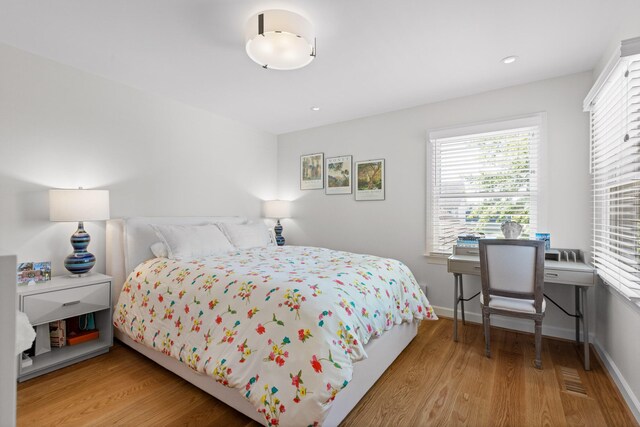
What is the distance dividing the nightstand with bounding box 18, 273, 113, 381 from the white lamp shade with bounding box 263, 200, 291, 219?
2.28 meters

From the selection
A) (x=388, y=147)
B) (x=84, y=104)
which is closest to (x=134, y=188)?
(x=84, y=104)

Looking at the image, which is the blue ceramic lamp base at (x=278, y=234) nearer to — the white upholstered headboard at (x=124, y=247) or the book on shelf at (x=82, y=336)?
the white upholstered headboard at (x=124, y=247)

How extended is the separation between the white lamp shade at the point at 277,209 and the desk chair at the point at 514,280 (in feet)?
9.06

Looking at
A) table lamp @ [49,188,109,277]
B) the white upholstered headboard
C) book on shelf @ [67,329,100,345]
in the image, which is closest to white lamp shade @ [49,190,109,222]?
table lamp @ [49,188,109,277]

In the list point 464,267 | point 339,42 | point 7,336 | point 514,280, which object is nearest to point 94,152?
point 339,42

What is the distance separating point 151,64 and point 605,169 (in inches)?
147

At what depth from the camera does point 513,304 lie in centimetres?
239

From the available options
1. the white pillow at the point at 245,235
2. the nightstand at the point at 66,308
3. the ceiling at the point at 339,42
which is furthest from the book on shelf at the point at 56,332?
the ceiling at the point at 339,42

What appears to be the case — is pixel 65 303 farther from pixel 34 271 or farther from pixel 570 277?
pixel 570 277

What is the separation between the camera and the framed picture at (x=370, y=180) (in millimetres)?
3867

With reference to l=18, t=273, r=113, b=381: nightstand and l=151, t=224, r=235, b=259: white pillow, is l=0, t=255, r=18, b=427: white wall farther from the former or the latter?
l=151, t=224, r=235, b=259: white pillow

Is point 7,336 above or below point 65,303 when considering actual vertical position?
above

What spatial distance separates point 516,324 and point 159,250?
11.6 ft

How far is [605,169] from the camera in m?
2.30
